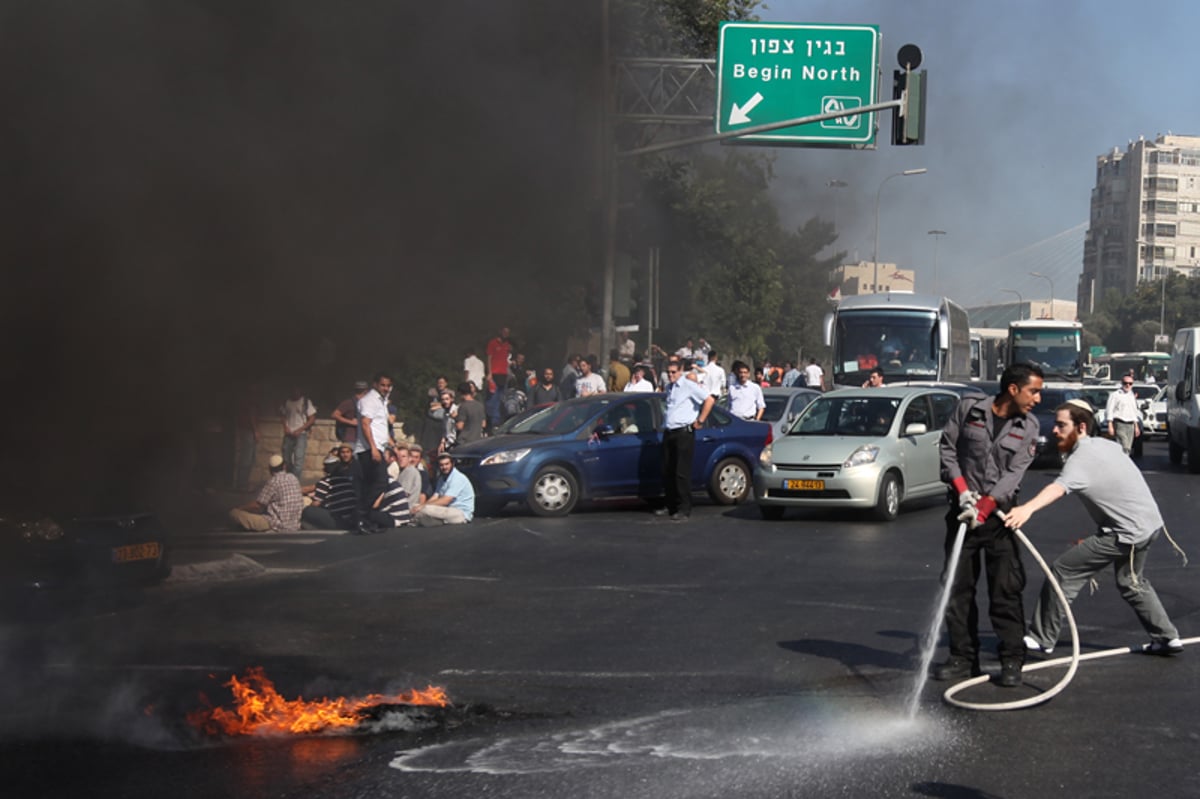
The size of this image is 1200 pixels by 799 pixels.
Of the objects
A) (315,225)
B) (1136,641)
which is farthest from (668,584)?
(315,225)

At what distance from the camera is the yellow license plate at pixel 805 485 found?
1470 centimetres

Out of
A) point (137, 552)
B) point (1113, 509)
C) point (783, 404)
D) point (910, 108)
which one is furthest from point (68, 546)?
point (783, 404)

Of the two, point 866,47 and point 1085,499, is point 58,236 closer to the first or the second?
point 1085,499

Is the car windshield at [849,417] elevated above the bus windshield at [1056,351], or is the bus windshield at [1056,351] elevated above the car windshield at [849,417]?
the bus windshield at [1056,351]

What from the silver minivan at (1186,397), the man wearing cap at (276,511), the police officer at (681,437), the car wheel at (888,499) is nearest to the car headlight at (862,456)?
the car wheel at (888,499)

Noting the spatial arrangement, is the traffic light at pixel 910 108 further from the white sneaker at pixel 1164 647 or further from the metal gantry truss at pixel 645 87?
the metal gantry truss at pixel 645 87

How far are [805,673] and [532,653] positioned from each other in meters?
1.57

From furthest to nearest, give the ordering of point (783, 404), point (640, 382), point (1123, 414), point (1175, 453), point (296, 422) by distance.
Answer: point (1175, 453), point (1123, 414), point (783, 404), point (640, 382), point (296, 422)

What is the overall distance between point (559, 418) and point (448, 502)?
77.7 inches

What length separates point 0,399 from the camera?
11.8ft

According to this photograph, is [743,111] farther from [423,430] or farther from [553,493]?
[423,430]

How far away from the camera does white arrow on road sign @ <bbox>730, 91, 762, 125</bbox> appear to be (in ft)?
61.4

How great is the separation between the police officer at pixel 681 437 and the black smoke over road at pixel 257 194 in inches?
384

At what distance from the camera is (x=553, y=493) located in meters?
15.3
